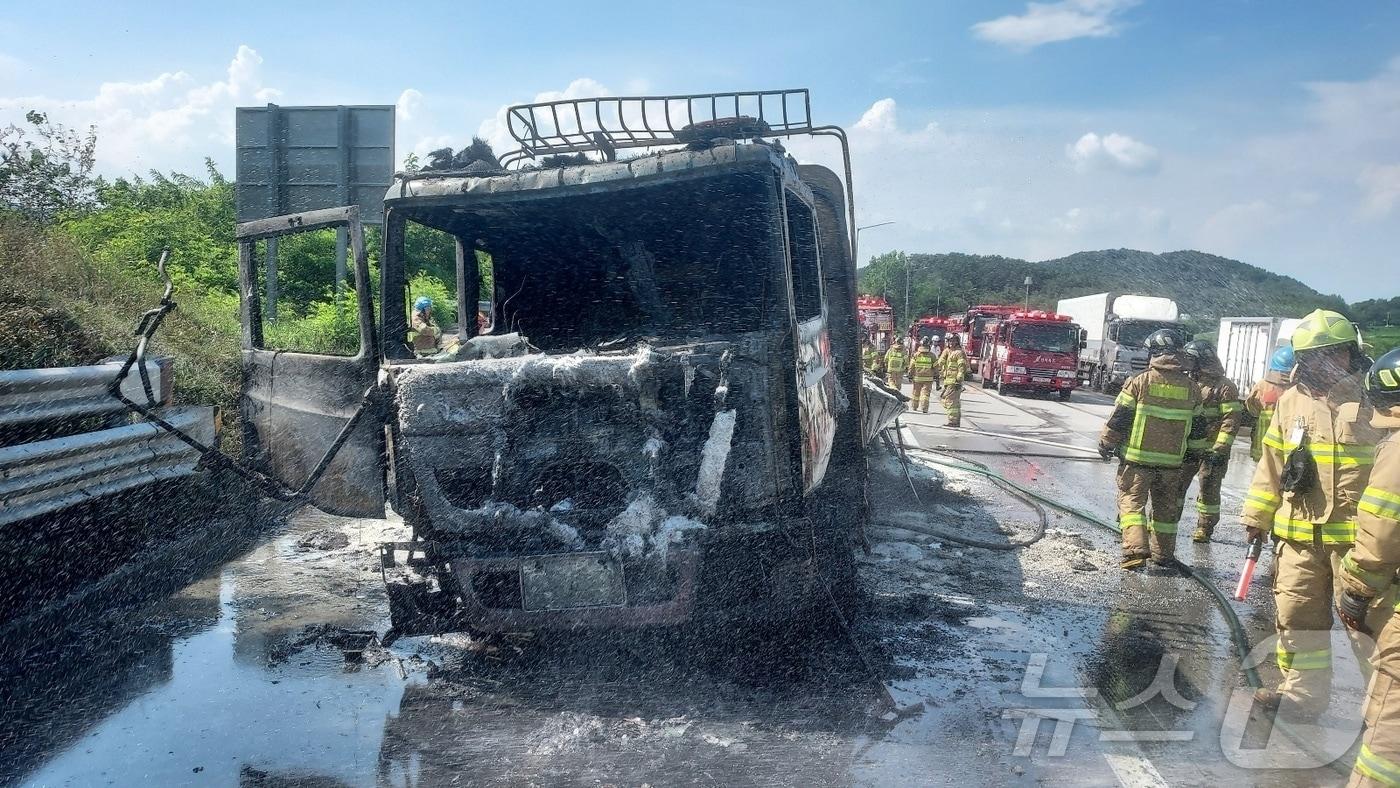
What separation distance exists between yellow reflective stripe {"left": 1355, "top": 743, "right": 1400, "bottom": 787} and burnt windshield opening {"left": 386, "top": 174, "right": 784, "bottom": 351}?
2.57 m

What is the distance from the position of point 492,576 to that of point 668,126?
103 inches

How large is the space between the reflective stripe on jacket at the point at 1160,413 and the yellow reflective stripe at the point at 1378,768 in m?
3.38

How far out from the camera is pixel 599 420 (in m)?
3.86

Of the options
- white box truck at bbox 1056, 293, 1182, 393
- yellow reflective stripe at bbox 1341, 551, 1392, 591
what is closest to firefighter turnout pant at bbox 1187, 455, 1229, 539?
yellow reflective stripe at bbox 1341, 551, 1392, 591

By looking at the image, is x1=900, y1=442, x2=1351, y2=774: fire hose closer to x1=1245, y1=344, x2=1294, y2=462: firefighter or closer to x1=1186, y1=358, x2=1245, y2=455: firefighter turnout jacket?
x1=1186, y1=358, x2=1245, y2=455: firefighter turnout jacket

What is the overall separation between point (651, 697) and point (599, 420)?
3.83 feet

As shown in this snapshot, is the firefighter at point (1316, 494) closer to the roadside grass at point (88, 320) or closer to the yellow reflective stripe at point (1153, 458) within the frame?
the yellow reflective stripe at point (1153, 458)

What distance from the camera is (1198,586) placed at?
5844 millimetres

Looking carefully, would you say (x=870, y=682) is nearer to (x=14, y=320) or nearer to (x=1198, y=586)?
(x=1198, y=586)

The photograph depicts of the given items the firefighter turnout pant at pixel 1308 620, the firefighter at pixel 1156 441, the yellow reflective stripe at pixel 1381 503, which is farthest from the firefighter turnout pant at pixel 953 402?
the yellow reflective stripe at pixel 1381 503

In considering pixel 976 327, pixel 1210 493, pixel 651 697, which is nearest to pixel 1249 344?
pixel 976 327

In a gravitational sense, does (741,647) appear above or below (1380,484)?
below

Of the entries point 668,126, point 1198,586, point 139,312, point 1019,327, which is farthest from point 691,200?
point 1019,327

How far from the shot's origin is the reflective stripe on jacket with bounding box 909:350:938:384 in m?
15.6
